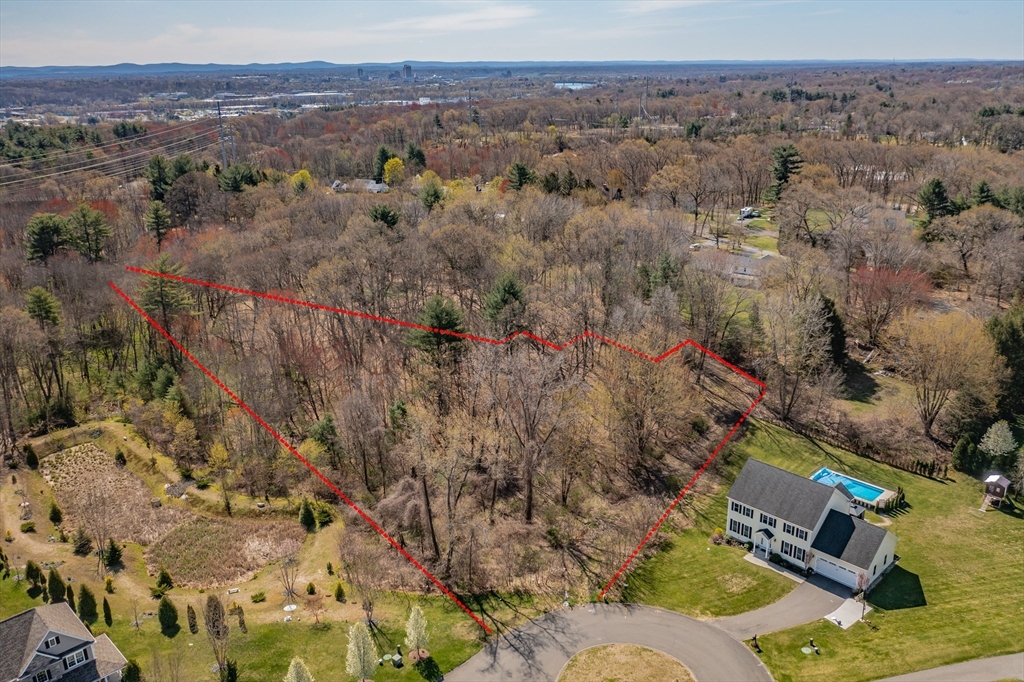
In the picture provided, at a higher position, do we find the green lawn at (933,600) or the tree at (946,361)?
the tree at (946,361)

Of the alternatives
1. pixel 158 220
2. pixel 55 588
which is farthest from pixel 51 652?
pixel 158 220

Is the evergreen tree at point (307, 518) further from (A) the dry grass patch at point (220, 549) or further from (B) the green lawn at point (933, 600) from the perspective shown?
(B) the green lawn at point (933, 600)

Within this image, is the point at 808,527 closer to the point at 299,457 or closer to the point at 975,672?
the point at 975,672


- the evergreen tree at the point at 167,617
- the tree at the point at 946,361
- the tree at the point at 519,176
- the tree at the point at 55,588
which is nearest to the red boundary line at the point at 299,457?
the evergreen tree at the point at 167,617

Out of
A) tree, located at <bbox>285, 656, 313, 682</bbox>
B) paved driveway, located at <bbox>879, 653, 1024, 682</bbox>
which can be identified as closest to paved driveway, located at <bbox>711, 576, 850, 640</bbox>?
paved driveway, located at <bbox>879, 653, 1024, 682</bbox>

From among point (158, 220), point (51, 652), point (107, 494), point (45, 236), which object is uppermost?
point (158, 220)

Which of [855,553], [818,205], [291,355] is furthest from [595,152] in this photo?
[855,553]

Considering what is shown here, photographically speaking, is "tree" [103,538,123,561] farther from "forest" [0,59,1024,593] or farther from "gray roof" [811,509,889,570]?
"gray roof" [811,509,889,570]
